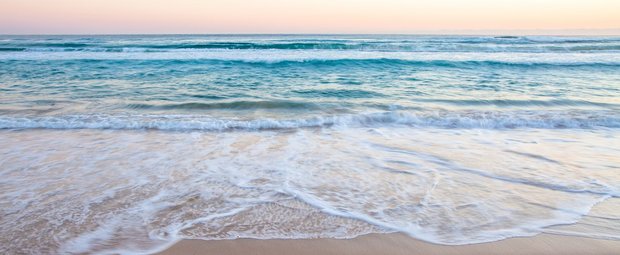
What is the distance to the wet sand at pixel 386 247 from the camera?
2379 millimetres

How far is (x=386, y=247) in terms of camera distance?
96.2 inches

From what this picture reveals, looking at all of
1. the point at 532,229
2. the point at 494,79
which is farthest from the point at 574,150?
the point at 494,79

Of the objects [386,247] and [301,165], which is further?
[301,165]

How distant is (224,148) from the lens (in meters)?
4.69

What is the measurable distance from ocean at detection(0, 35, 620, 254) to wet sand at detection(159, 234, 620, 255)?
0.09m

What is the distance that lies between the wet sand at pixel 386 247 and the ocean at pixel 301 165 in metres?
0.09

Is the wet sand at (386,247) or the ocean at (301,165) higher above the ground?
the ocean at (301,165)

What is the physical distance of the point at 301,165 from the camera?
13.3ft

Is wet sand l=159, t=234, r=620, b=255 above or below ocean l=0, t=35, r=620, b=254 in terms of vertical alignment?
below

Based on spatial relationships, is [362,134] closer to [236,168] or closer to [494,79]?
[236,168]

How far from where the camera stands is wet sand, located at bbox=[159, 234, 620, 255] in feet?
7.80

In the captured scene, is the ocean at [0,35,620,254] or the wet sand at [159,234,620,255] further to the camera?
the ocean at [0,35,620,254]

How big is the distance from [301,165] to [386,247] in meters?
1.75

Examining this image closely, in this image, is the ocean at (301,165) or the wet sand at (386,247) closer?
the wet sand at (386,247)
